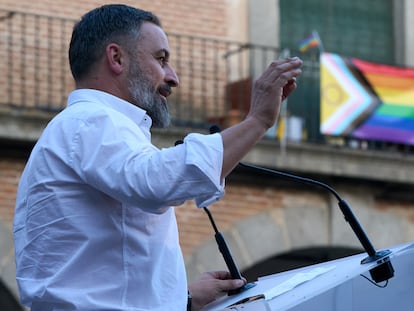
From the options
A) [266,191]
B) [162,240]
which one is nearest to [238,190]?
[266,191]

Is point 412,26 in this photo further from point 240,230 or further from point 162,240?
point 162,240

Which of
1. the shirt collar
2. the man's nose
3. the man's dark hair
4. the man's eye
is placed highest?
the man's dark hair

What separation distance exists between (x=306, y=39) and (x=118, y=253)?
10662mm

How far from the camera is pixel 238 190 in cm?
A: 1399

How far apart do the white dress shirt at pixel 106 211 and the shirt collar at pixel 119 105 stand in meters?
0.06

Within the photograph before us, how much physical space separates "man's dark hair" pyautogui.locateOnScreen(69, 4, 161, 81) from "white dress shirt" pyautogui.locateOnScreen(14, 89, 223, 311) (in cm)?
25

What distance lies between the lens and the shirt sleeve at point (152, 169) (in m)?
3.94

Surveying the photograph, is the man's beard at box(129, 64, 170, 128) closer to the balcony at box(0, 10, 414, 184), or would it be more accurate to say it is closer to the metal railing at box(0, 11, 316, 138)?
the balcony at box(0, 10, 414, 184)

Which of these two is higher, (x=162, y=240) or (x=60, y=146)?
(x=60, y=146)

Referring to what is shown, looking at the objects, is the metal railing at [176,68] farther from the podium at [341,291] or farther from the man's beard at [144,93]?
the podium at [341,291]

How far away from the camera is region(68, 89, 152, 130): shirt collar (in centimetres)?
432

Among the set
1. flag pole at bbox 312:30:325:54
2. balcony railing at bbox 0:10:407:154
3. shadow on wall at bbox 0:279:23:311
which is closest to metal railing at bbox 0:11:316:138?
balcony railing at bbox 0:10:407:154

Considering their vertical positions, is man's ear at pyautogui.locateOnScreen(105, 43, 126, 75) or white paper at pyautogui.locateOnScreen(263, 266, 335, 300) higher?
man's ear at pyautogui.locateOnScreen(105, 43, 126, 75)

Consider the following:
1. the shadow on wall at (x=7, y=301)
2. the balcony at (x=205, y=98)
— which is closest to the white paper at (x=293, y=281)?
the balcony at (x=205, y=98)
